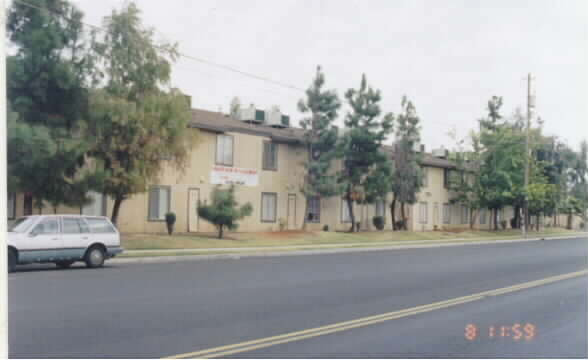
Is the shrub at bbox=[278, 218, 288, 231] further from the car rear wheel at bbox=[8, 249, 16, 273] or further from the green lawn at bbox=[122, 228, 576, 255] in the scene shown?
the car rear wheel at bbox=[8, 249, 16, 273]

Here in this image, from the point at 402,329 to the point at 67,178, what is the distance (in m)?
20.0

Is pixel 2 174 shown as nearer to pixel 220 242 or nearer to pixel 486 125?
pixel 220 242

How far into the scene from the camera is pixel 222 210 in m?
31.5

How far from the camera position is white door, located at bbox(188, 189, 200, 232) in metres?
34.6

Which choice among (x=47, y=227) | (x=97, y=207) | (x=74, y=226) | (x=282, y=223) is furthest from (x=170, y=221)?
(x=47, y=227)

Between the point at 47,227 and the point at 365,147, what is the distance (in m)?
26.3

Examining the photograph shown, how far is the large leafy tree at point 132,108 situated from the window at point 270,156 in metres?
12.4

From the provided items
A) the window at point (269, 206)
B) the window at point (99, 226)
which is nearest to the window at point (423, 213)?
the window at point (269, 206)

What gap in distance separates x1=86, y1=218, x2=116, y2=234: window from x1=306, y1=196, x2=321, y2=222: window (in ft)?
74.8

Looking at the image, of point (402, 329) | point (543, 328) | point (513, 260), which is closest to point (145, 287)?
point (402, 329)

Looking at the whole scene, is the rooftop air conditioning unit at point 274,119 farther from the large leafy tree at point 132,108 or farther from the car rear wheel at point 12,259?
the car rear wheel at point 12,259

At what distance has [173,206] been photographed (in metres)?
33.8

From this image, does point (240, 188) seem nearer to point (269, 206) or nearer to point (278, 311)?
point (269, 206)
